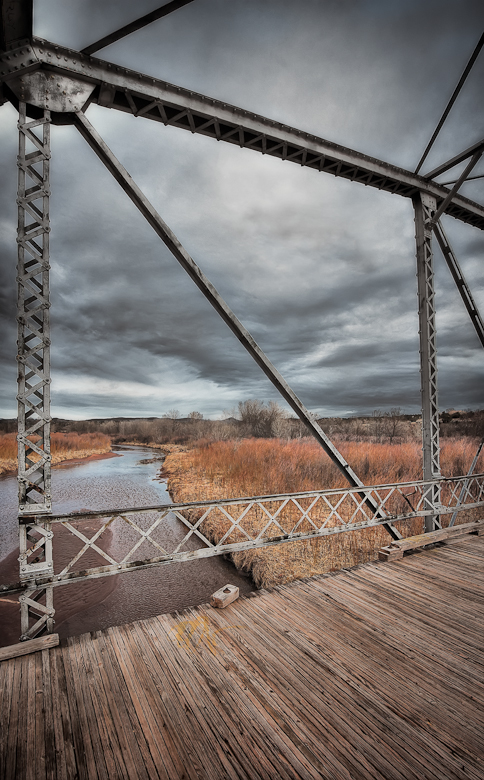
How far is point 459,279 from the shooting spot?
7.49m

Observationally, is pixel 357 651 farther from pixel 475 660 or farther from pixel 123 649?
pixel 123 649

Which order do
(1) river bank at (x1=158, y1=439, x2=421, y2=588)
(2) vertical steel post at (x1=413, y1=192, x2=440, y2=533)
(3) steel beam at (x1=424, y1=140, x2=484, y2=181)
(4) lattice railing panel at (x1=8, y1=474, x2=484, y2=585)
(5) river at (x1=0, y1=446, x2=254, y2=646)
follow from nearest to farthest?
(4) lattice railing panel at (x1=8, y1=474, x2=484, y2=585)
(3) steel beam at (x1=424, y1=140, x2=484, y2=181)
(2) vertical steel post at (x1=413, y1=192, x2=440, y2=533)
(5) river at (x1=0, y1=446, x2=254, y2=646)
(1) river bank at (x1=158, y1=439, x2=421, y2=588)

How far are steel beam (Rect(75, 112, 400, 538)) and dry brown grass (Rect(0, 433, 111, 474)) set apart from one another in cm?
2164

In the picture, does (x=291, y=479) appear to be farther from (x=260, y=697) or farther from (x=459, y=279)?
(x=260, y=697)

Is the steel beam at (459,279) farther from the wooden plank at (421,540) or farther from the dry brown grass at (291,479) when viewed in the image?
the dry brown grass at (291,479)

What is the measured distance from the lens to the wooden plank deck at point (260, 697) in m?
2.21

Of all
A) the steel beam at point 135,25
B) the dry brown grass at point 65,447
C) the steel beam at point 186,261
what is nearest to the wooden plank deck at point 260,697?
the steel beam at point 186,261

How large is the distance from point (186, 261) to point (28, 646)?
14.6 feet

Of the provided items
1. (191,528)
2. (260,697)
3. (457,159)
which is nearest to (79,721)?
(260,697)

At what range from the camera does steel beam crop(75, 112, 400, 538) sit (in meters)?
4.20

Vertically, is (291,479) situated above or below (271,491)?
above

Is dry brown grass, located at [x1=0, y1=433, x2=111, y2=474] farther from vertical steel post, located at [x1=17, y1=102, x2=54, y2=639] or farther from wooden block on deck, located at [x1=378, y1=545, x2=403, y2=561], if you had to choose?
wooden block on deck, located at [x1=378, y1=545, x2=403, y2=561]

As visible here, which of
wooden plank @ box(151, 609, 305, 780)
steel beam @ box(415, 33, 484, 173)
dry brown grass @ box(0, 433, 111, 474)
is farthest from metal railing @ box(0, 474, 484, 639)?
dry brown grass @ box(0, 433, 111, 474)

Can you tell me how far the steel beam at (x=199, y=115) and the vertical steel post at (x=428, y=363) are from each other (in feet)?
4.18
